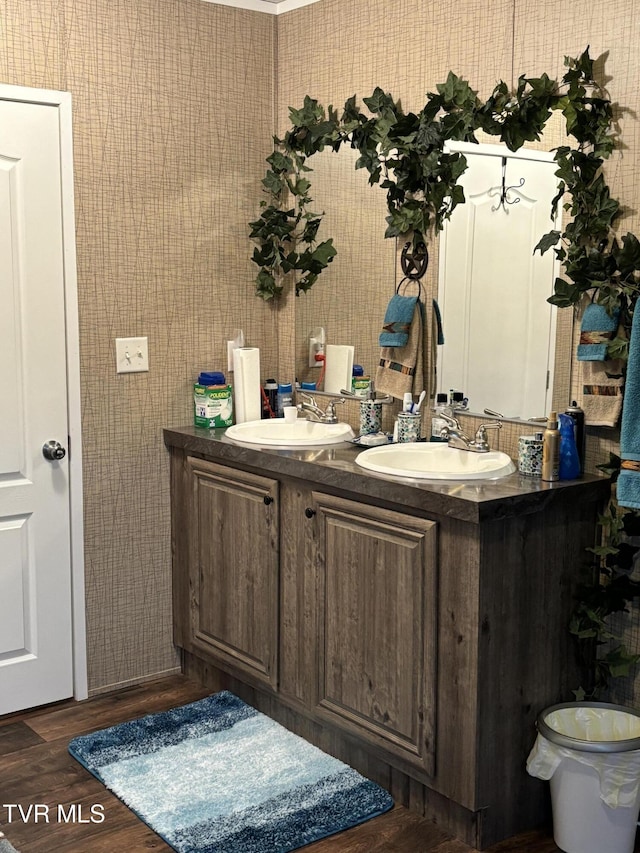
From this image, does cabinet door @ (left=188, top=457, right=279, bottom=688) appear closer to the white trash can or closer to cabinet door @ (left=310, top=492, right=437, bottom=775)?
cabinet door @ (left=310, top=492, right=437, bottom=775)

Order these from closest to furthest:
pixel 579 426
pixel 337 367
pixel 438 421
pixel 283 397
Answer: pixel 579 426 < pixel 438 421 < pixel 337 367 < pixel 283 397

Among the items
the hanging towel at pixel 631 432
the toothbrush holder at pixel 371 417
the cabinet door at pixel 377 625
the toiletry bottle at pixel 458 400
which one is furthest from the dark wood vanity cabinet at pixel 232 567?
the hanging towel at pixel 631 432

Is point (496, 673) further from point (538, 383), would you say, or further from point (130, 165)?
point (130, 165)


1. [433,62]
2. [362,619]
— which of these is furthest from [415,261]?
[362,619]

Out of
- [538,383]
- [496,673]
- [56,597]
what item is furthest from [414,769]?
[56,597]

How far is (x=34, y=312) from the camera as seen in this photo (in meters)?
3.15

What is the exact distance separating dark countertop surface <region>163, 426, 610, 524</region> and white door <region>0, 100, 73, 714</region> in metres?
0.64

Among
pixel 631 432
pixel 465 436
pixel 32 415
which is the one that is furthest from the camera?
pixel 32 415

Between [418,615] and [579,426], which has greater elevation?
[579,426]

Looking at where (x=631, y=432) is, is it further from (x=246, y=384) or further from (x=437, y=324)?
(x=246, y=384)

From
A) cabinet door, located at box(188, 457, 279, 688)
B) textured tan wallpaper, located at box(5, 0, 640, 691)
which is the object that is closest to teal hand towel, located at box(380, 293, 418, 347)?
textured tan wallpaper, located at box(5, 0, 640, 691)

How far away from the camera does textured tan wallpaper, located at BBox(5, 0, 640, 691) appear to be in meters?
3.13

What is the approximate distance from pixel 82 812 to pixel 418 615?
1.08m

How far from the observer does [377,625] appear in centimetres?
269
